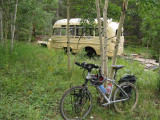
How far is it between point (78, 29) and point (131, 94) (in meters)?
7.36

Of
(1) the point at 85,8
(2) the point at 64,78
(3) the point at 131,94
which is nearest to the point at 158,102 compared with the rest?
(3) the point at 131,94

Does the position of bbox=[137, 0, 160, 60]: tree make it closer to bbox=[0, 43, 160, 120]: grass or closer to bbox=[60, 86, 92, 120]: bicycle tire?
bbox=[0, 43, 160, 120]: grass

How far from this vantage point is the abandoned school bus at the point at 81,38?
30.6 ft

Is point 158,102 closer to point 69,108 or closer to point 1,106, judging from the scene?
point 69,108

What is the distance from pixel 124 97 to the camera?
11.6 ft

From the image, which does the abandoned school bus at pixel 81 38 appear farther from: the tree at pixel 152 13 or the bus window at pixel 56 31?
the tree at pixel 152 13

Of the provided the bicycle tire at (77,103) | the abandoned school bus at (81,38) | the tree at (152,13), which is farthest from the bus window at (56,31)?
the bicycle tire at (77,103)

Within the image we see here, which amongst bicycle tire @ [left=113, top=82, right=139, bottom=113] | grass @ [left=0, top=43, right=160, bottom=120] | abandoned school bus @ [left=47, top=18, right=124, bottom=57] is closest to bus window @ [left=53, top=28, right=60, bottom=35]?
abandoned school bus @ [left=47, top=18, right=124, bottom=57]

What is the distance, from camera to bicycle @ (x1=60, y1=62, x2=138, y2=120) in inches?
119

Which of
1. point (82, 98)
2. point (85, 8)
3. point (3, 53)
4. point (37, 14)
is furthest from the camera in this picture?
point (37, 14)

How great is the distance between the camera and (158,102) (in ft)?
13.3

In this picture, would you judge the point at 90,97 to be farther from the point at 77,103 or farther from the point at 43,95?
the point at 43,95

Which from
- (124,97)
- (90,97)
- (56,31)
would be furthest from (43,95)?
(56,31)

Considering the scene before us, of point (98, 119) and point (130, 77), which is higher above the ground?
point (130, 77)
